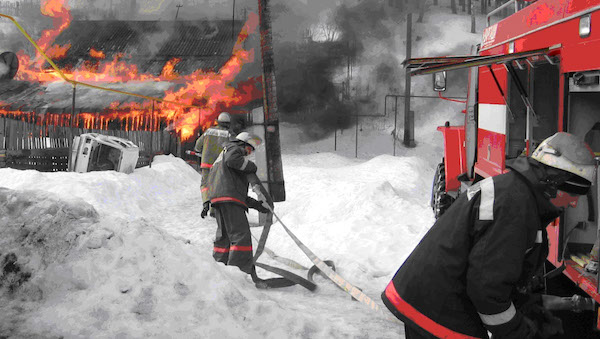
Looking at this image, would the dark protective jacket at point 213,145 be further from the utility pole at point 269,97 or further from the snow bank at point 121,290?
the snow bank at point 121,290

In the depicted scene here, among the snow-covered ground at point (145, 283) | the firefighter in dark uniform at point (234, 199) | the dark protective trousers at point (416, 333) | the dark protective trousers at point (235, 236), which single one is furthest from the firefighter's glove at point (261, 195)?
the dark protective trousers at point (416, 333)

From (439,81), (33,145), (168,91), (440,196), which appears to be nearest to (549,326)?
(439,81)

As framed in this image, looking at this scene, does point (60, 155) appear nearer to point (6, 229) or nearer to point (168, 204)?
point (168, 204)

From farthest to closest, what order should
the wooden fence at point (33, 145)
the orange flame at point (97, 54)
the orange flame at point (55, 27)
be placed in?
the orange flame at point (55, 27)
the orange flame at point (97, 54)
the wooden fence at point (33, 145)

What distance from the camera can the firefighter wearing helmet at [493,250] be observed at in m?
2.36

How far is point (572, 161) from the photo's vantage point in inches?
95.3

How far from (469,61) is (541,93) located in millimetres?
1243

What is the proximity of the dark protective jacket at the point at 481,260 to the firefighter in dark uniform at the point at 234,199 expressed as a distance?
3786 mm

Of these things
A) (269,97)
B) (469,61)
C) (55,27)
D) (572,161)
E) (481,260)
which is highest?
(55,27)

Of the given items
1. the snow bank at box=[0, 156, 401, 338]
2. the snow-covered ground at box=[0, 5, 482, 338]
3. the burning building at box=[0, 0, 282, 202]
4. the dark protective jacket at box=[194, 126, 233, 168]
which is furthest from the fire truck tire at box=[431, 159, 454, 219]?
the burning building at box=[0, 0, 282, 202]

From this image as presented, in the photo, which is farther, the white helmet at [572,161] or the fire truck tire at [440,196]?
the fire truck tire at [440,196]

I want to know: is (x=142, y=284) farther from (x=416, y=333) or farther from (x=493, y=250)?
(x=493, y=250)

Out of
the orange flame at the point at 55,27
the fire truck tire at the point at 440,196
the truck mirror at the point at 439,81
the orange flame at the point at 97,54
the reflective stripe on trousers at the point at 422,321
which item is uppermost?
the orange flame at the point at 55,27

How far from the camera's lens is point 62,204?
4.94 m
